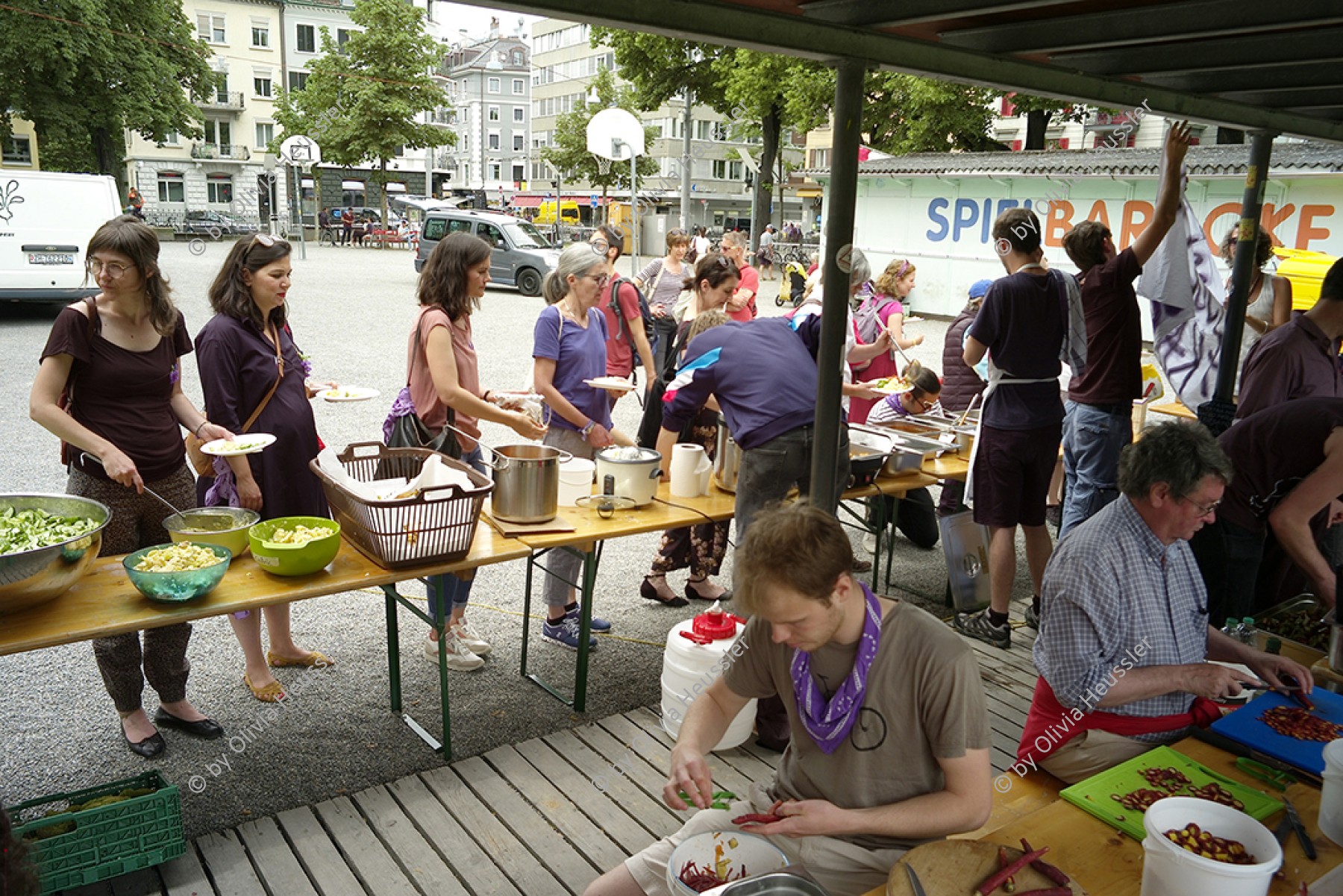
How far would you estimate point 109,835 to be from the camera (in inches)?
111

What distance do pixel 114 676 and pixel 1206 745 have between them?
11.9 feet

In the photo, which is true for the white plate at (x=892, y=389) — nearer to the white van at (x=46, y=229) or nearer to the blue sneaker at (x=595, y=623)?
the blue sneaker at (x=595, y=623)

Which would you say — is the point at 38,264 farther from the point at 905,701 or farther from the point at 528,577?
the point at 905,701

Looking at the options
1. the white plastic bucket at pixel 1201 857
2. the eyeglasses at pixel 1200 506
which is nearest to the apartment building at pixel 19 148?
the eyeglasses at pixel 1200 506

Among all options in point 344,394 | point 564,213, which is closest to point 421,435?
point 344,394

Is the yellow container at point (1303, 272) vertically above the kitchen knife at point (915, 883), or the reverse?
the yellow container at point (1303, 272)

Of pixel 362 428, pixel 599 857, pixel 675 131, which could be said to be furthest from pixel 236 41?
pixel 599 857

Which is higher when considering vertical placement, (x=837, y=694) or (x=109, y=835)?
(x=837, y=694)

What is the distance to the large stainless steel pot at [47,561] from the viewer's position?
2.63 m

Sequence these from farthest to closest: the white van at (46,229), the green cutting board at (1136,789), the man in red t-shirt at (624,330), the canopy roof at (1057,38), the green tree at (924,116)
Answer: the green tree at (924,116)
the white van at (46,229)
the man in red t-shirt at (624,330)
the canopy roof at (1057,38)
the green cutting board at (1136,789)

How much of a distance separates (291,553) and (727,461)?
2.07 metres

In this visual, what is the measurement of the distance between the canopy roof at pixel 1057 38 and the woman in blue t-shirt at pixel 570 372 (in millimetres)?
1852

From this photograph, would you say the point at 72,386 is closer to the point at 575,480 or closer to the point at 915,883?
the point at 575,480

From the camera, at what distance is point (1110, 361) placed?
477cm
